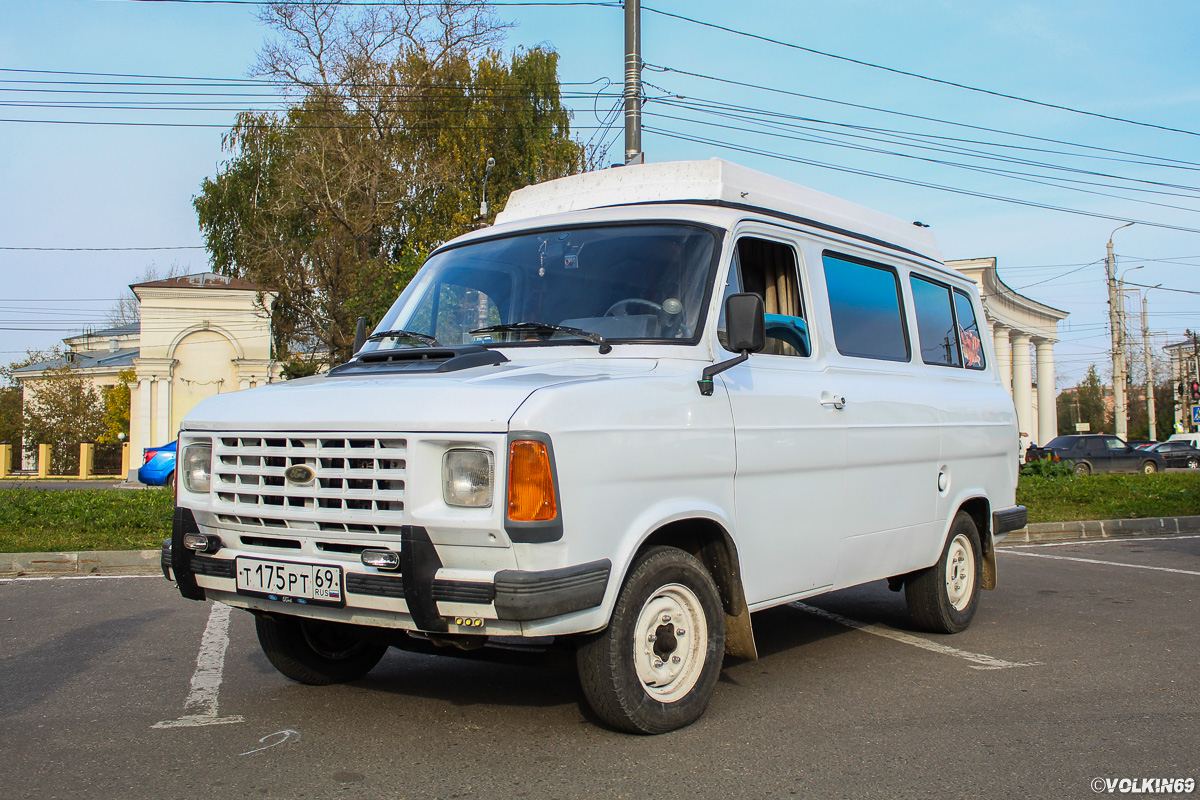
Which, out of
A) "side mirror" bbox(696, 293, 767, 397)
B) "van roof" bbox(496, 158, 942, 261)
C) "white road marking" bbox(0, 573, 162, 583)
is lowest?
"white road marking" bbox(0, 573, 162, 583)

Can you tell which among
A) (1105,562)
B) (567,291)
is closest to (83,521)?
(567,291)

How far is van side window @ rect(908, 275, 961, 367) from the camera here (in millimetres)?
6336

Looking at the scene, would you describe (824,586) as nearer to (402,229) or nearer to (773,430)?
(773,430)

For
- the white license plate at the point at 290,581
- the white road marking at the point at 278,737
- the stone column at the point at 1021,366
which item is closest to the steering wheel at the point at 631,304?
the white license plate at the point at 290,581

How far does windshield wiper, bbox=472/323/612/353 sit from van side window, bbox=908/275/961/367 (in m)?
2.63

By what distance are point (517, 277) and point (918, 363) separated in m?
2.60

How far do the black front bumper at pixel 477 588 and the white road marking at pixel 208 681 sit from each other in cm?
129

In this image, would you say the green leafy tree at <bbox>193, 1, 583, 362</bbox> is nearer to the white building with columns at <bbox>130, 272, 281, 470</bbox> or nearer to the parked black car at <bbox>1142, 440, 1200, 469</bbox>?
the white building with columns at <bbox>130, 272, 281, 470</bbox>

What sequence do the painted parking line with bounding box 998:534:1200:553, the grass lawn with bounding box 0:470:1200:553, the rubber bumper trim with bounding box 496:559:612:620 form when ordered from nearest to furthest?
the rubber bumper trim with bounding box 496:559:612:620 < the grass lawn with bounding box 0:470:1200:553 < the painted parking line with bounding box 998:534:1200:553

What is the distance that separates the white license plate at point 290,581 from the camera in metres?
3.75

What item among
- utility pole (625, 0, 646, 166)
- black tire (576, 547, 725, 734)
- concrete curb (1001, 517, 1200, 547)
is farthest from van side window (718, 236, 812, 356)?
utility pole (625, 0, 646, 166)

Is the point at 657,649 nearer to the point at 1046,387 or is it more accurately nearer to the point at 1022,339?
the point at 1022,339

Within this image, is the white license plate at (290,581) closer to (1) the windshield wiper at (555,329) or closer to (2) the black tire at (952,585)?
(1) the windshield wiper at (555,329)

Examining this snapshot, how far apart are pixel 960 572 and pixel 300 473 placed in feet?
14.3
